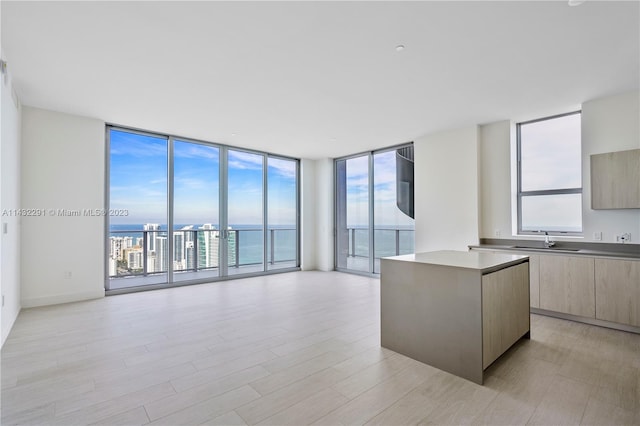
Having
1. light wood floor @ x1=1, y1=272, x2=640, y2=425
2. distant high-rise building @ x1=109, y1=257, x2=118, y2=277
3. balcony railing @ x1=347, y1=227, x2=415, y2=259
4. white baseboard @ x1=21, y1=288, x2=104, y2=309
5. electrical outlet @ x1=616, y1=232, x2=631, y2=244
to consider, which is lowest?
light wood floor @ x1=1, y1=272, x2=640, y2=425

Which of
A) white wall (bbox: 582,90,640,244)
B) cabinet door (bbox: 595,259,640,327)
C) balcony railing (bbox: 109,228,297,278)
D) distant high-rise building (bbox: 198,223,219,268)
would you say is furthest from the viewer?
distant high-rise building (bbox: 198,223,219,268)

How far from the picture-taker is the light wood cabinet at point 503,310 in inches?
92.4

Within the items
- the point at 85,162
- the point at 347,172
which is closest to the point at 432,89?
the point at 347,172

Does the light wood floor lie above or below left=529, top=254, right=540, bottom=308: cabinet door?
below

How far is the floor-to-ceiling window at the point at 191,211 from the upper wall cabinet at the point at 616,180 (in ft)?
18.8

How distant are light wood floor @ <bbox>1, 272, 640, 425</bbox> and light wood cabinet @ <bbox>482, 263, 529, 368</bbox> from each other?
0.17 meters

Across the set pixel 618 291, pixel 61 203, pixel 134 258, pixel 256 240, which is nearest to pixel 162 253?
pixel 134 258

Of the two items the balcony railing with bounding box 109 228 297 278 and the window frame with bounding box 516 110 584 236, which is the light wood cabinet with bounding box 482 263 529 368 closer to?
the window frame with bounding box 516 110 584 236

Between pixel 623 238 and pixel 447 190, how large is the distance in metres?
2.30

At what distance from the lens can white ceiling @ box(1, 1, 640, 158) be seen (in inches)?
92.4

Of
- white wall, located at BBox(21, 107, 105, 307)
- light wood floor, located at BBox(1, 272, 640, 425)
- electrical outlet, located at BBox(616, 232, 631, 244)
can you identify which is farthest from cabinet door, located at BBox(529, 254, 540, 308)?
white wall, located at BBox(21, 107, 105, 307)

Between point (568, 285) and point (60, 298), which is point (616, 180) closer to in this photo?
point (568, 285)

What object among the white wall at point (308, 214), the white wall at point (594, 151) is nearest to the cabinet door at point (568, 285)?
the white wall at point (594, 151)

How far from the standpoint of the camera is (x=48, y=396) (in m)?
2.13
